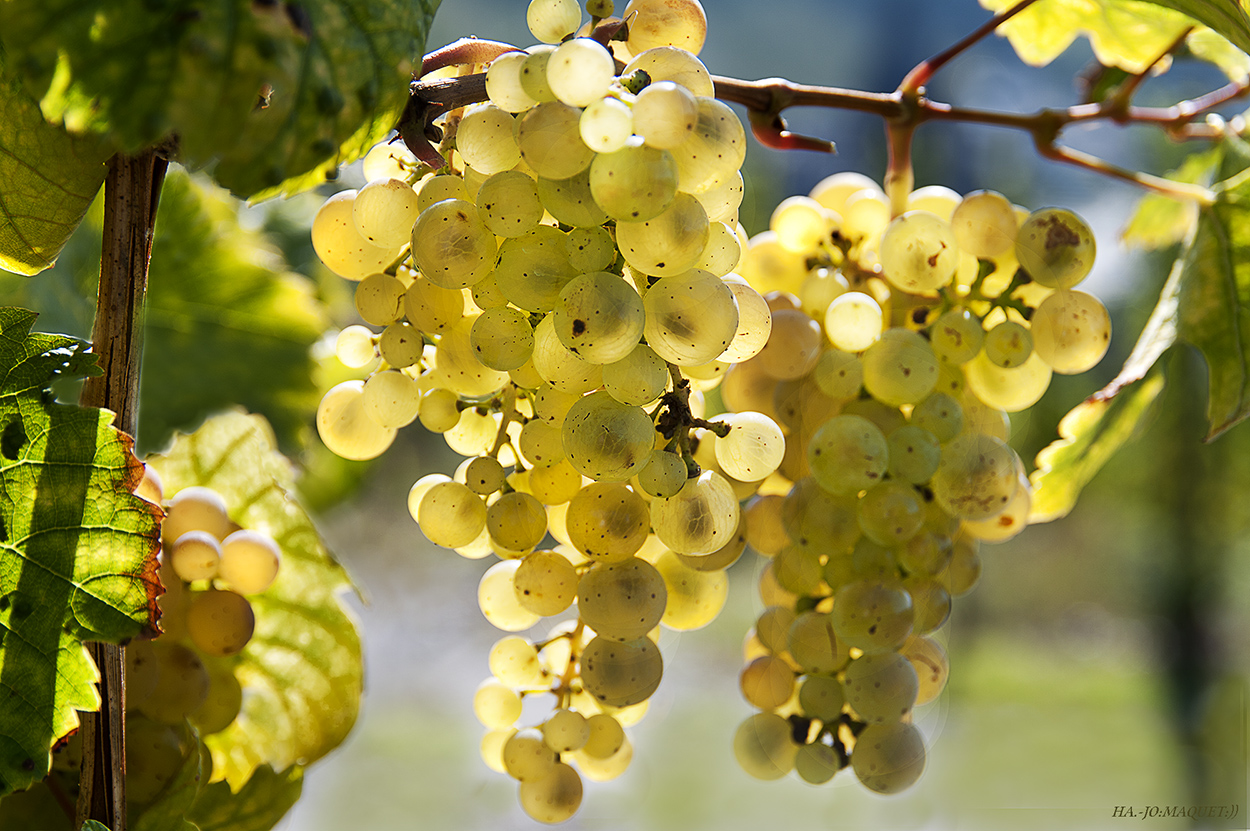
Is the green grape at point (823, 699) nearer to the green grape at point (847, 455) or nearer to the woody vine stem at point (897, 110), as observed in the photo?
the green grape at point (847, 455)

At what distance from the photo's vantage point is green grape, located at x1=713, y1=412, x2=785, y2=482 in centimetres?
24

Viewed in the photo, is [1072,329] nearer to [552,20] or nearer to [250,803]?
[552,20]

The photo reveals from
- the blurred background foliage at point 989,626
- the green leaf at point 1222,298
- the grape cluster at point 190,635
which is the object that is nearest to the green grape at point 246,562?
the grape cluster at point 190,635

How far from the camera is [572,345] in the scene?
21 centimetres

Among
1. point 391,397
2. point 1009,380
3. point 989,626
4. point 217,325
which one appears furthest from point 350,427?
point 989,626

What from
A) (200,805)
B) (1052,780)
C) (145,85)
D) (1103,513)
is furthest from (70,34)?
(1103,513)

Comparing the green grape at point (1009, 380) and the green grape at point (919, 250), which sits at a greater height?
the green grape at point (919, 250)

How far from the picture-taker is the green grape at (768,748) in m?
0.32

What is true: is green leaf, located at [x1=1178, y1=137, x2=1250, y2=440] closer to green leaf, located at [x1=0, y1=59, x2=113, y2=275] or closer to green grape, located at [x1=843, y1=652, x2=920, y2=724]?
green grape, located at [x1=843, y1=652, x2=920, y2=724]

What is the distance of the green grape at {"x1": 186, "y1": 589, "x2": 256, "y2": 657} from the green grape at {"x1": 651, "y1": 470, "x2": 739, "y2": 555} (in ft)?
0.46

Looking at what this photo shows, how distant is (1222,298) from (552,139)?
0.29m

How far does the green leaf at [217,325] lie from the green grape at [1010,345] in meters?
0.42

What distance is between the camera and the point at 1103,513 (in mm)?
4535

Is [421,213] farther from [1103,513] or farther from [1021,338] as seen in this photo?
[1103,513]
